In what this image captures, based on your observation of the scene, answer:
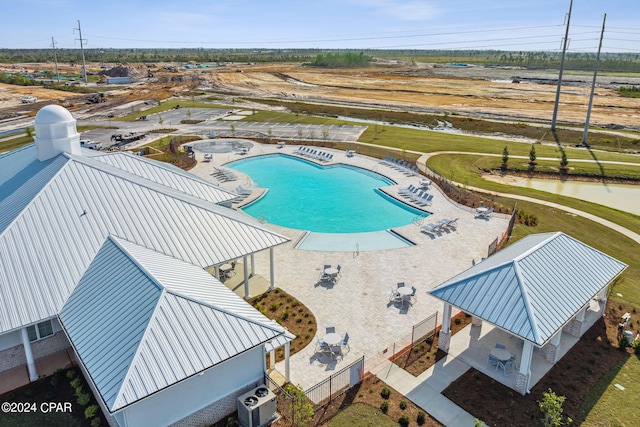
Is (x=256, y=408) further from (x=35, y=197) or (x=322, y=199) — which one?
(x=322, y=199)

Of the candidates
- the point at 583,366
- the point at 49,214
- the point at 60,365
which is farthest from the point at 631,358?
the point at 49,214

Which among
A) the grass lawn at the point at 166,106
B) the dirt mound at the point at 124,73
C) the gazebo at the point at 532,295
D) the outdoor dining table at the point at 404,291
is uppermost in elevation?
the dirt mound at the point at 124,73

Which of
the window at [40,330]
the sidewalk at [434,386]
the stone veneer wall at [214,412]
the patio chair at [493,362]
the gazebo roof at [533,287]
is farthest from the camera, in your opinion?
the patio chair at [493,362]

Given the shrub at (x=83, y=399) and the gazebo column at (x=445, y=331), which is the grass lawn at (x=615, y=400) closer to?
the gazebo column at (x=445, y=331)

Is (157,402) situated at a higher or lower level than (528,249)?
lower

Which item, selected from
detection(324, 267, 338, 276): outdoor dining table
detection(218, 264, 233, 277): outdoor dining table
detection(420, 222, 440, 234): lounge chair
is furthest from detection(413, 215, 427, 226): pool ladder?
detection(218, 264, 233, 277): outdoor dining table

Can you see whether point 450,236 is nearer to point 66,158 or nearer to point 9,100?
point 66,158

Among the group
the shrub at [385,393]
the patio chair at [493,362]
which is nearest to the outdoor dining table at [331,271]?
the shrub at [385,393]

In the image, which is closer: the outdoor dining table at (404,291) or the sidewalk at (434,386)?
the sidewalk at (434,386)
